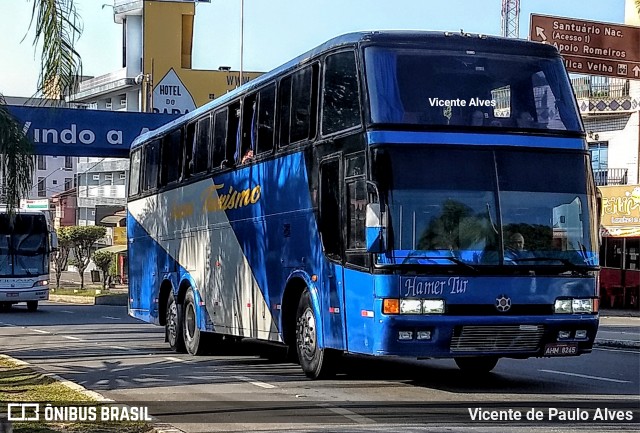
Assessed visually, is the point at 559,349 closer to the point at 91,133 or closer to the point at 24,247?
the point at 91,133

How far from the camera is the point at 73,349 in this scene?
19516 mm

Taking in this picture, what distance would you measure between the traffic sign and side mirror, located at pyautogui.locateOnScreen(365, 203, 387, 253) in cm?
1635

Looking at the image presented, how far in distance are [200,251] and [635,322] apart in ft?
56.6

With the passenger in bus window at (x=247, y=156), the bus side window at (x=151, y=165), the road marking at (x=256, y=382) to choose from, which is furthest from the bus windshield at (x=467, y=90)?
the bus side window at (x=151, y=165)

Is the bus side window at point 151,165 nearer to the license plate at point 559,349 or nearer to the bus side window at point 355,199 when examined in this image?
the bus side window at point 355,199

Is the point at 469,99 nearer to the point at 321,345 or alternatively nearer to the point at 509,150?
the point at 509,150

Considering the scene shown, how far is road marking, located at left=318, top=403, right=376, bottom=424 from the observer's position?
1023 cm

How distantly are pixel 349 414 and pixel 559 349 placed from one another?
107 inches

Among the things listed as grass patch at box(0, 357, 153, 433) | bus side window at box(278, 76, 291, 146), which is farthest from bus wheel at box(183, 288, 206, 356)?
bus side window at box(278, 76, 291, 146)

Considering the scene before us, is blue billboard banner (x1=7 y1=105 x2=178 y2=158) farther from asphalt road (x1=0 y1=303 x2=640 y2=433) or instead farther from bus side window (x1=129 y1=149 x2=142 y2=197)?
asphalt road (x1=0 y1=303 x2=640 y2=433)

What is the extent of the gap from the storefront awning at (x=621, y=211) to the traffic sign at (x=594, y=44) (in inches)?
395

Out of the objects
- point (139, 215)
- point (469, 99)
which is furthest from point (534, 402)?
point (139, 215)

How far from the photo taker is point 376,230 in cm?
1138

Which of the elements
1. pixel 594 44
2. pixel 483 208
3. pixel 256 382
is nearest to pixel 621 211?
pixel 594 44
